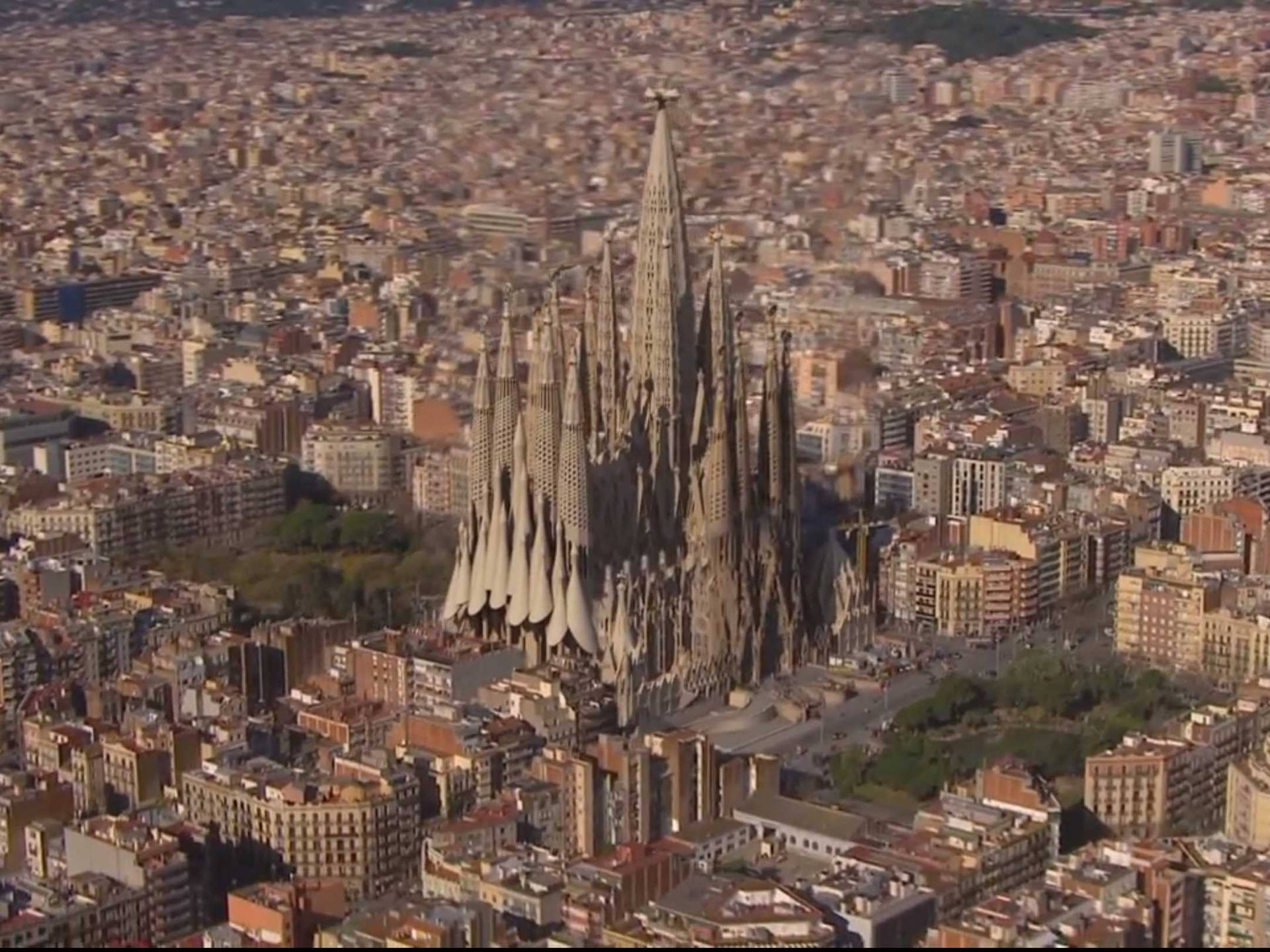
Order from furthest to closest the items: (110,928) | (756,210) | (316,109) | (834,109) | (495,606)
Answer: (316,109)
(834,109)
(756,210)
(495,606)
(110,928)

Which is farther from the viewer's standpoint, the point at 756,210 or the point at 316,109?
the point at 316,109

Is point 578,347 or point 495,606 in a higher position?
point 578,347

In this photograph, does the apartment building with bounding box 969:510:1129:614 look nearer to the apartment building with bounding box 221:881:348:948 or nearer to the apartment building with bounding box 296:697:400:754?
the apartment building with bounding box 296:697:400:754

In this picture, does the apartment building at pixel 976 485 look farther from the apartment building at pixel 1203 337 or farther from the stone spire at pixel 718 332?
the apartment building at pixel 1203 337

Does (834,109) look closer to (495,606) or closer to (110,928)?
(495,606)

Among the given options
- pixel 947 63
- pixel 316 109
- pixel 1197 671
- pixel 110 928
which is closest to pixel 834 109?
pixel 947 63

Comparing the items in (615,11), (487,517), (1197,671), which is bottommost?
(1197,671)

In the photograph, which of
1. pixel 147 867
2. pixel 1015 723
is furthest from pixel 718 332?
pixel 147 867

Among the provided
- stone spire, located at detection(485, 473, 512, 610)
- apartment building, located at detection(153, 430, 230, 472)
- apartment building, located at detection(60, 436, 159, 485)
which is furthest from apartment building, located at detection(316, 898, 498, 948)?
apartment building, located at detection(60, 436, 159, 485)
